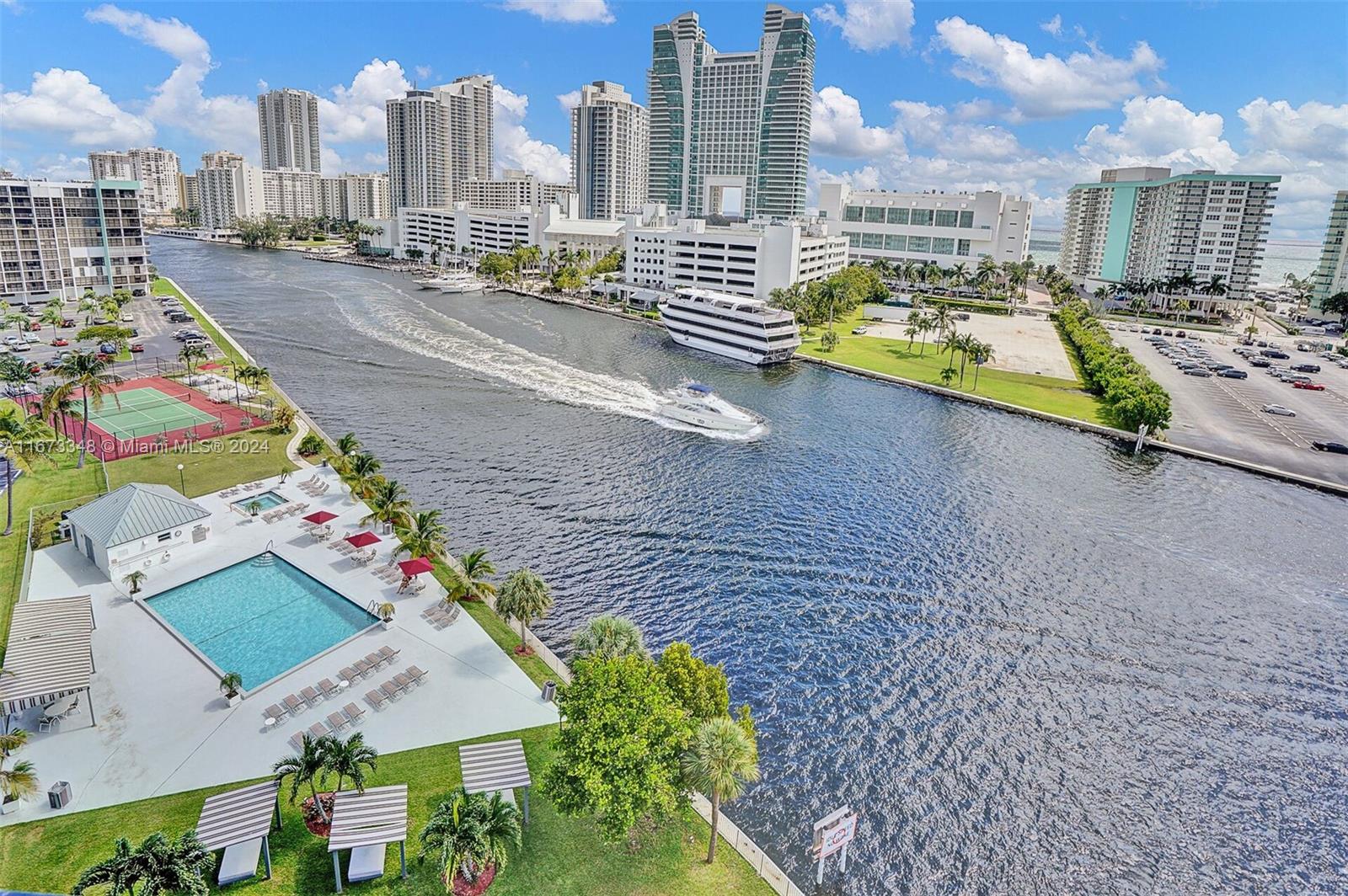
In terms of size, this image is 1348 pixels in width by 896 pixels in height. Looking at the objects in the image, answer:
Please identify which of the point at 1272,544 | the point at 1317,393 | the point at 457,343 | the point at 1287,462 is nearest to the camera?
the point at 1272,544

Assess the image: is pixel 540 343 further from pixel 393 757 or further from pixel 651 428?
pixel 393 757

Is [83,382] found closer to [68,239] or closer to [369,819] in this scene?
[369,819]

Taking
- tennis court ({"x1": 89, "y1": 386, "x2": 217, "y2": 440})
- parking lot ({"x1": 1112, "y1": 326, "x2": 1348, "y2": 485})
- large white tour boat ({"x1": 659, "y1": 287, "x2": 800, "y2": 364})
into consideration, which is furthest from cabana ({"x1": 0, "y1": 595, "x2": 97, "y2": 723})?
parking lot ({"x1": 1112, "y1": 326, "x2": 1348, "y2": 485})

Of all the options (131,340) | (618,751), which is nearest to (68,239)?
(131,340)

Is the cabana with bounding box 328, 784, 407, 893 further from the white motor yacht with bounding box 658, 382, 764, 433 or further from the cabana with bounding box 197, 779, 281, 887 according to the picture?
the white motor yacht with bounding box 658, 382, 764, 433

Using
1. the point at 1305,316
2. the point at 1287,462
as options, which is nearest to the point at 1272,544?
the point at 1287,462

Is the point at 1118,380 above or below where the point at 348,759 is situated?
above

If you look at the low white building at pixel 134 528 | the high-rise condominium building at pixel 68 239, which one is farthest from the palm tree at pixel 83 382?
the high-rise condominium building at pixel 68 239

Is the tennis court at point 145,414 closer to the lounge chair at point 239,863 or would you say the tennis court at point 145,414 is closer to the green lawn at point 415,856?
the green lawn at point 415,856
